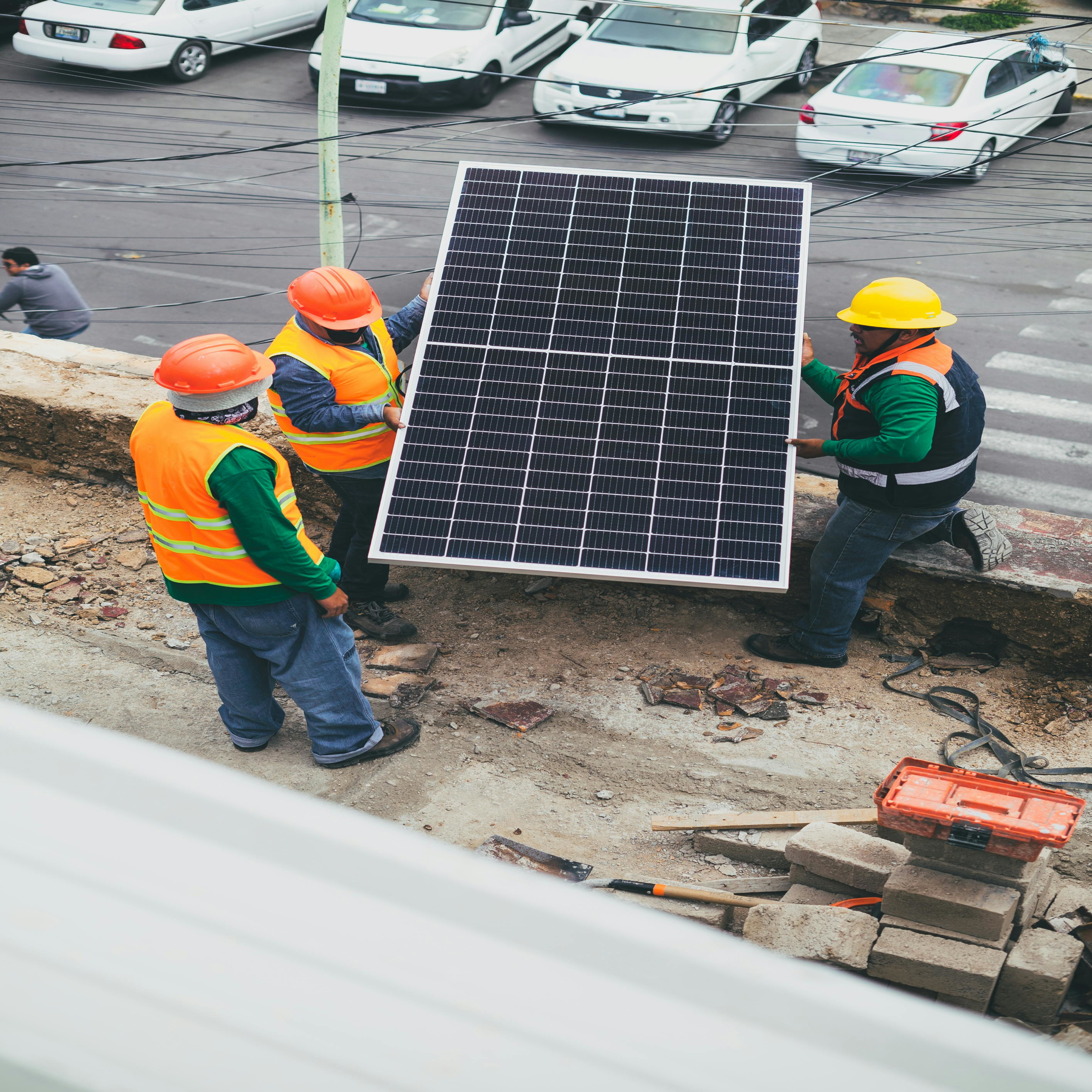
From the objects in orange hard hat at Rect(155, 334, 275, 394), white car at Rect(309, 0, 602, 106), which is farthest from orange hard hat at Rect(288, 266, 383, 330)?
white car at Rect(309, 0, 602, 106)

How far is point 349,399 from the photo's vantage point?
5.31 metres

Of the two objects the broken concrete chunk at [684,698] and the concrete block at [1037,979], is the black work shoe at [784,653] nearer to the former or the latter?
the broken concrete chunk at [684,698]

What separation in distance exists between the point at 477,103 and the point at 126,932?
705 inches

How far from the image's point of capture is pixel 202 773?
5.14ft

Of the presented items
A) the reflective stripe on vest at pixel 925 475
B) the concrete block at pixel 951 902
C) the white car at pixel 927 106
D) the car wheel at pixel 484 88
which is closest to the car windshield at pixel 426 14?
the car wheel at pixel 484 88

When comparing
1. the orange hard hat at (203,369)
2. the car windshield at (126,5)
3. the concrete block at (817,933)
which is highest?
the orange hard hat at (203,369)

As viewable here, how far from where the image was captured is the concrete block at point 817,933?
3340 mm

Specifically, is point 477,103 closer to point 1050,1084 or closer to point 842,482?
point 842,482

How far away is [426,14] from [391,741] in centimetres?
1558

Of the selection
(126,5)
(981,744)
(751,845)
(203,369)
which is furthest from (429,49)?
(751,845)

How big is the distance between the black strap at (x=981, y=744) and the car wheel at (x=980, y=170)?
39.2 feet

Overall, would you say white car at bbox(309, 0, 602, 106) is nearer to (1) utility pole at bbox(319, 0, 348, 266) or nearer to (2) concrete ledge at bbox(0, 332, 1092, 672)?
(1) utility pole at bbox(319, 0, 348, 266)

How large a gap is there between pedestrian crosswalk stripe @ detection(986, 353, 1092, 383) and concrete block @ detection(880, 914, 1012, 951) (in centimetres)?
931

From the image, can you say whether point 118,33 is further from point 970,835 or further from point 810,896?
point 970,835
